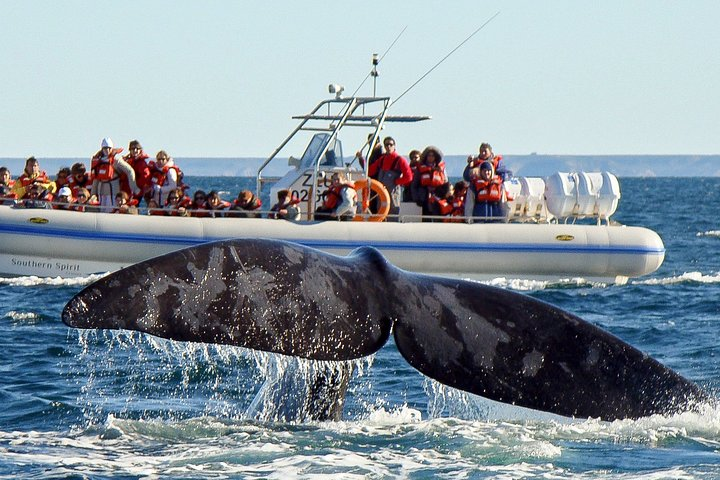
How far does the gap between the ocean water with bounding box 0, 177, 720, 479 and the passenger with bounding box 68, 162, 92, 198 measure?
27.9 ft

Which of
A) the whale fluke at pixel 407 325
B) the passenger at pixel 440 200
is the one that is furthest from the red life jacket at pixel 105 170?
the whale fluke at pixel 407 325

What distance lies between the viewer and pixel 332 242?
1894cm

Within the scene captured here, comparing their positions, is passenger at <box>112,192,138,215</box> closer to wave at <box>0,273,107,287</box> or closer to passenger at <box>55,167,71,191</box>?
wave at <box>0,273,107,287</box>

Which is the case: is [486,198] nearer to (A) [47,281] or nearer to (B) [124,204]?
(B) [124,204]

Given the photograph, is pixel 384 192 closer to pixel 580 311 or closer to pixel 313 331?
pixel 580 311

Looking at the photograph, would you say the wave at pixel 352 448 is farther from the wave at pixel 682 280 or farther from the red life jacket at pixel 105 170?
the wave at pixel 682 280

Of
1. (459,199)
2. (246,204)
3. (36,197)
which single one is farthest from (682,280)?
(36,197)

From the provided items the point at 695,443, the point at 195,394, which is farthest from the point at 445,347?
the point at 195,394

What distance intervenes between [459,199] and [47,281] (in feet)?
21.7

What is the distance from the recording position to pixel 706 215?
1951 inches

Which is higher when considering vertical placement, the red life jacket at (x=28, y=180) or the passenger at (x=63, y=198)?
the red life jacket at (x=28, y=180)

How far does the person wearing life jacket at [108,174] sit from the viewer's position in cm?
1914

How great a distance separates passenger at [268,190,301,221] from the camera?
62.7ft

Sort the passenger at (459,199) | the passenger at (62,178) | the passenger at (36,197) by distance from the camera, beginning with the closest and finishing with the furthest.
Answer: the passenger at (36,197) < the passenger at (459,199) < the passenger at (62,178)
